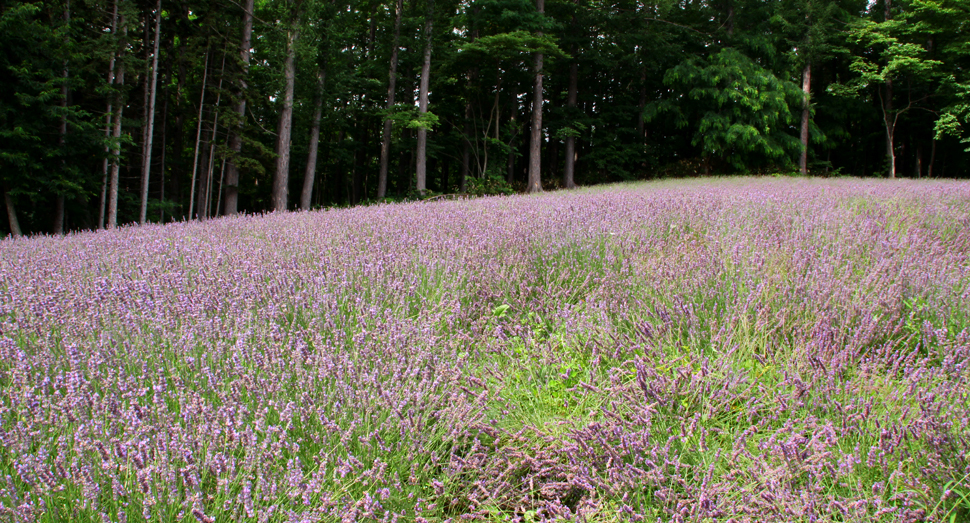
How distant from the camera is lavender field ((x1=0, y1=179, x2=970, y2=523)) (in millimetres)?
1330

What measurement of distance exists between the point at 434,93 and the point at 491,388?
24548 millimetres

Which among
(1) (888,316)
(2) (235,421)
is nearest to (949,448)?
(1) (888,316)

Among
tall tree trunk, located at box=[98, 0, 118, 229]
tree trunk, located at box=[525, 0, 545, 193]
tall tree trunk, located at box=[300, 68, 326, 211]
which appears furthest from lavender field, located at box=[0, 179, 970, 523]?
tall tree trunk, located at box=[300, 68, 326, 211]

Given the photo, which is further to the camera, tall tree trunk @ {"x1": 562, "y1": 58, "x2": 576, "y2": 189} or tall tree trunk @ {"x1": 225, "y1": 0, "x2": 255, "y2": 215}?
tall tree trunk @ {"x1": 562, "y1": 58, "x2": 576, "y2": 189}

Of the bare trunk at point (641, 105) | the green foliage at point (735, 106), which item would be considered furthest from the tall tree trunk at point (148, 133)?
the bare trunk at point (641, 105)

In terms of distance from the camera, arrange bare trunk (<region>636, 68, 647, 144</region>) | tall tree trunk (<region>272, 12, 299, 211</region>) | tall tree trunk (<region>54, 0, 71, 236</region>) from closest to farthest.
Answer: tall tree trunk (<region>54, 0, 71, 236</region>) < tall tree trunk (<region>272, 12, 299, 211</region>) < bare trunk (<region>636, 68, 647, 144</region>)

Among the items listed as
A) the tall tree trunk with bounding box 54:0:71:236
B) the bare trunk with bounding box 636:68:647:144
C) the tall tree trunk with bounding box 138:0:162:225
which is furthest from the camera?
the bare trunk with bounding box 636:68:647:144

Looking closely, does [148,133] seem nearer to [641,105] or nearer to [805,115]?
[641,105]

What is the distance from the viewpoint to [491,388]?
2.18 m

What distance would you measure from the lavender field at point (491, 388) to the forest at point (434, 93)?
44.5ft

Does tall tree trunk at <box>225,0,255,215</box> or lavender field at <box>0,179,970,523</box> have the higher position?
tall tree trunk at <box>225,0,255,215</box>

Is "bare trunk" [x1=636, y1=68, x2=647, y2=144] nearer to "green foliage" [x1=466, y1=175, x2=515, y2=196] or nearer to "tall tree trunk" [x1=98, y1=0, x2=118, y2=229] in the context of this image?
"green foliage" [x1=466, y1=175, x2=515, y2=196]

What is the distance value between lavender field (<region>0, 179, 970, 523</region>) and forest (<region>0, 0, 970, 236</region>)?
44.5ft

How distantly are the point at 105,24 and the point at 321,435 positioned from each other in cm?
1906
